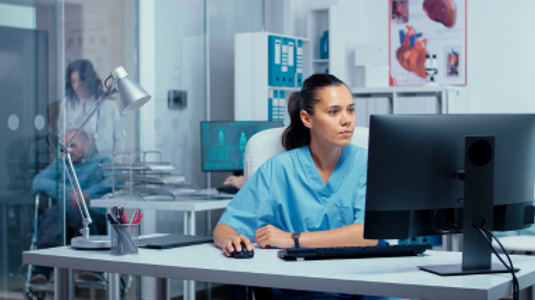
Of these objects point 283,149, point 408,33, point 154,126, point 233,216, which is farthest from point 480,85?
point 233,216

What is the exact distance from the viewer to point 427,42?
17.6 feet

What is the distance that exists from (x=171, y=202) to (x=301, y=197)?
1343mm

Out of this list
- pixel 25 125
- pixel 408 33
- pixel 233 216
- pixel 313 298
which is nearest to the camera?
pixel 313 298

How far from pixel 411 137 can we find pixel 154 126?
2.93 m

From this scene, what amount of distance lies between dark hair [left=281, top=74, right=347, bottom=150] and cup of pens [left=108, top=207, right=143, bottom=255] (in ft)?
2.38

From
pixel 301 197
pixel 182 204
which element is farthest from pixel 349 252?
pixel 182 204

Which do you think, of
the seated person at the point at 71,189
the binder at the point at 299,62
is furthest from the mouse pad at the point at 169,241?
the binder at the point at 299,62

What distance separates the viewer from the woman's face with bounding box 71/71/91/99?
12.1ft

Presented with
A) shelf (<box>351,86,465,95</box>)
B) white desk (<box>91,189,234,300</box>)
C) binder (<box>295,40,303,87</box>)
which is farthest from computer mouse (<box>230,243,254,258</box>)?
shelf (<box>351,86,465,95</box>)

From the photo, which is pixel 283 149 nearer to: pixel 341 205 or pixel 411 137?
pixel 341 205

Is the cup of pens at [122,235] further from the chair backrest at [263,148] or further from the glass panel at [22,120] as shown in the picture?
the glass panel at [22,120]

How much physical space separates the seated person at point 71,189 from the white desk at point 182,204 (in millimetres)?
210

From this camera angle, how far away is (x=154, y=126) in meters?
4.24

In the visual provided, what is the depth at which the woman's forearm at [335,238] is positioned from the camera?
1919 mm
